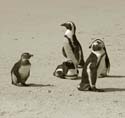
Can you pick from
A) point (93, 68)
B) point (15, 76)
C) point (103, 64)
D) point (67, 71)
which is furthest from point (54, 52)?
point (93, 68)

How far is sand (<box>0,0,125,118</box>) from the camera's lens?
32.2 ft

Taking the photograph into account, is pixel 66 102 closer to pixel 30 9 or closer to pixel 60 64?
pixel 60 64

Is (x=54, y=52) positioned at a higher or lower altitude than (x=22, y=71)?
higher

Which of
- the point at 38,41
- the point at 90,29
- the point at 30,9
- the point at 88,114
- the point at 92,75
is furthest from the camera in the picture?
the point at 30,9

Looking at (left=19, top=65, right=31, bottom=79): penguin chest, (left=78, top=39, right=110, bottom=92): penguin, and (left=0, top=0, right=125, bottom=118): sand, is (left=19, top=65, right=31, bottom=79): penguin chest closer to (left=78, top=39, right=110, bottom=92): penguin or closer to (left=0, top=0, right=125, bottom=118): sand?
(left=0, top=0, right=125, bottom=118): sand

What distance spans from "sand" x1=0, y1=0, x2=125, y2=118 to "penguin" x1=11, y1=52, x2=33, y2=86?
0.49 ft

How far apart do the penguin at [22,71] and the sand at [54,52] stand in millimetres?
150

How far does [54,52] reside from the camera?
15.0 meters

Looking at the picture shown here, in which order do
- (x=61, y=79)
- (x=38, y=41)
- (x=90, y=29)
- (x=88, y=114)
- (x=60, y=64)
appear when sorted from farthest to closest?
(x=90, y=29) < (x=38, y=41) < (x=60, y=64) < (x=61, y=79) < (x=88, y=114)

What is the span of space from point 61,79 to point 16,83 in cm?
109

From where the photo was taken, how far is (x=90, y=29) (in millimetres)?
18453

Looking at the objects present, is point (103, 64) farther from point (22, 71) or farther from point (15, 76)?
point (15, 76)

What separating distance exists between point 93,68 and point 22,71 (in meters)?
1.34

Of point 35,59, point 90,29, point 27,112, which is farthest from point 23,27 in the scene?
point 27,112
